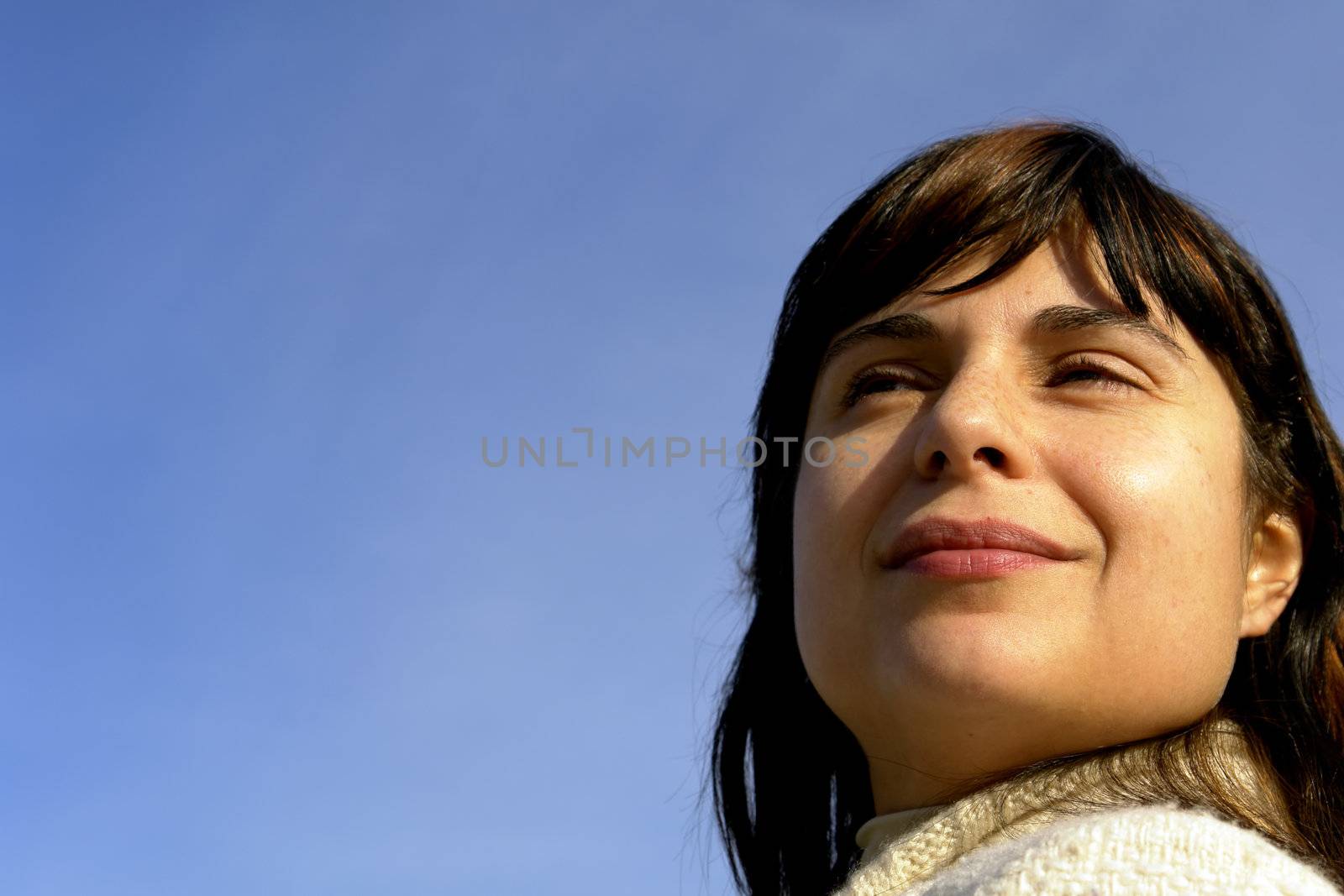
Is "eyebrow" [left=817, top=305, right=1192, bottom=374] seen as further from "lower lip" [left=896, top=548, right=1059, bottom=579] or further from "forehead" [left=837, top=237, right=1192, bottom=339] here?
"lower lip" [left=896, top=548, right=1059, bottom=579]

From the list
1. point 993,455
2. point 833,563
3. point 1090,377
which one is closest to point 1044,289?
point 1090,377

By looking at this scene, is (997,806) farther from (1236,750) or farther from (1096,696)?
(1236,750)

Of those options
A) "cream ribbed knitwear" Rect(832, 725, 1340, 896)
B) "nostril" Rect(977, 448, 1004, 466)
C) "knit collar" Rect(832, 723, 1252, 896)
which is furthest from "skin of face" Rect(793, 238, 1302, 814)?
"cream ribbed knitwear" Rect(832, 725, 1340, 896)

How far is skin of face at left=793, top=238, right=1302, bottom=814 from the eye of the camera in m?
2.21

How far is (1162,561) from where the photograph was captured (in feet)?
7.42

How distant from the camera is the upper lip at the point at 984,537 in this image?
222 centimetres

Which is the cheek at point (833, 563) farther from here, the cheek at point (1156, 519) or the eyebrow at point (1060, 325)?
the cheek at point (1156, 519)

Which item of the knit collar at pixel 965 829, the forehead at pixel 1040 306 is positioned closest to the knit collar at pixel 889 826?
the knit collar at pixel 965 829

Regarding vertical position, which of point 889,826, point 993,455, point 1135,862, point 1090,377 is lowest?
point 1135,862

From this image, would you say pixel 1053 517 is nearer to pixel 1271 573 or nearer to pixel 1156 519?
pixel 1156 519

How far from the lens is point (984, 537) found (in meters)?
2.23

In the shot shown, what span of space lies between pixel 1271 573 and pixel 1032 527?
778mm

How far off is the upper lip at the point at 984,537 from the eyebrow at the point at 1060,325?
389mm

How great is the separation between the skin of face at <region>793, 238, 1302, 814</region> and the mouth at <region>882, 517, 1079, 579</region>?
14 mm
